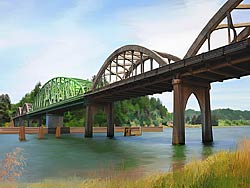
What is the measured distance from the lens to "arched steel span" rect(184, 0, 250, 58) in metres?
33.5

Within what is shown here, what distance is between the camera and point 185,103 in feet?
131

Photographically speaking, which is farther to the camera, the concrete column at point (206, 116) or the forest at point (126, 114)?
the forest at point (126, 114)

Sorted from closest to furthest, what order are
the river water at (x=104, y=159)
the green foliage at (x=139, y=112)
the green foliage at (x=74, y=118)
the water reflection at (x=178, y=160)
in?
the river water at (x=104, y=159) → the water reflection at (x=178, y=160) → the green foliage at (x=74, y=118) → the green foliage at (x=139, y=112)

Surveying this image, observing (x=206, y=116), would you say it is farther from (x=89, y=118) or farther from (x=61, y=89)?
(x=61, y=89)

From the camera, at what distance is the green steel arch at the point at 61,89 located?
10019 cm

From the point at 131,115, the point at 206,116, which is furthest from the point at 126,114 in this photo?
the point at 206,116

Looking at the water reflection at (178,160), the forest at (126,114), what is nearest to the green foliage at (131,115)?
the forest at (126,114)

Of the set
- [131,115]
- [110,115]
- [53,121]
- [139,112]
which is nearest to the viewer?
[110,115]

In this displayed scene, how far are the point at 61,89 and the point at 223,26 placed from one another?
3363 inches

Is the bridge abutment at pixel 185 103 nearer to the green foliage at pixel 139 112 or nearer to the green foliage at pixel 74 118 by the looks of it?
the green foliage at pixel 139 112

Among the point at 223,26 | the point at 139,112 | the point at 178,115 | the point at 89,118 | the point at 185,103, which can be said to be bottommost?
the point at 89,118

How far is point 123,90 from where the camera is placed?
53.7m

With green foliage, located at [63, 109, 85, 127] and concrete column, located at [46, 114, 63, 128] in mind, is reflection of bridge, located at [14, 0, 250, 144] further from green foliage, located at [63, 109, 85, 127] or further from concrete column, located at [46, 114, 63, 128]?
green foliage, located at [63, 109, 85, 127]

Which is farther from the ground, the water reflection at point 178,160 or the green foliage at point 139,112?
the green foliage at point 139,112
